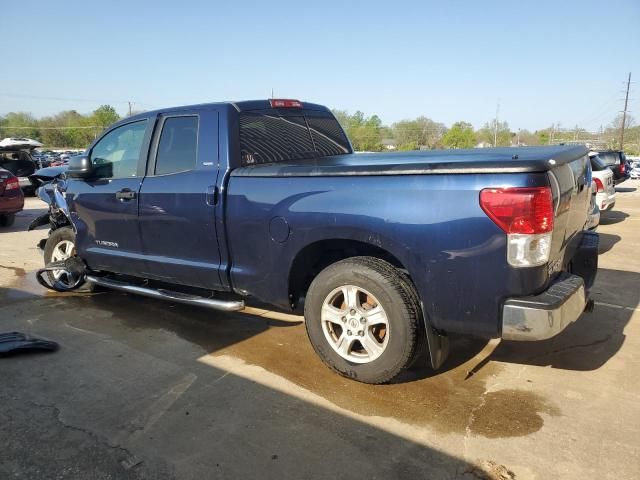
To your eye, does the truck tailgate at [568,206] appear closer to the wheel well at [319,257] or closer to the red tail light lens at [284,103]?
the wheel well at [319,257]

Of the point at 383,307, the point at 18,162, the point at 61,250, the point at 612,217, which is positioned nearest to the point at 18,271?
the point at 61,250

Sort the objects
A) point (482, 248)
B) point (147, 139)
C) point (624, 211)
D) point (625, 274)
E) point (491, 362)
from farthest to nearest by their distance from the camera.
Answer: point (624, 211)
point (625, 274)
point (147, 139)
point (491, 362)
point (482, 248)

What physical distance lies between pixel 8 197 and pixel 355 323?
10174 mm

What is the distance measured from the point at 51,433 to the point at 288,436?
1334mm

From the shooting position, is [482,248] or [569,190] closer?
[482,248]

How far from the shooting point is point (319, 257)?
3627mm

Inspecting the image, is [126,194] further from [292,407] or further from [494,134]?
[494,134]

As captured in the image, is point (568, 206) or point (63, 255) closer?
point (568, 206)

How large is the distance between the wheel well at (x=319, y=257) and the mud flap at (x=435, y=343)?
0.46 metres

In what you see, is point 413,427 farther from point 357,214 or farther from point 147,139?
point 147,139

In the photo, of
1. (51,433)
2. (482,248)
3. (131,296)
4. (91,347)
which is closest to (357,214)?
(482,248)

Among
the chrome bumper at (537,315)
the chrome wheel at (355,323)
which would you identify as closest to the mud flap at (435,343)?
the chrome wheel at (355,323)

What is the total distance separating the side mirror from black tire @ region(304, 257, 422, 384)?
9.02 feet

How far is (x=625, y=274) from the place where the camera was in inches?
244
